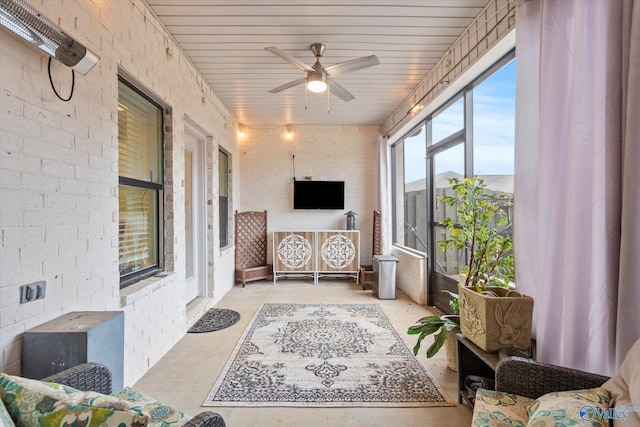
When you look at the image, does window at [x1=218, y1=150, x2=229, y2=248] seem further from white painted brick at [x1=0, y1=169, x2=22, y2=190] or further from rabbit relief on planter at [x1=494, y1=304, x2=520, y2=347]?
rabbit relief on planter at [x1=494, y1=304, x2=520, y2=347]

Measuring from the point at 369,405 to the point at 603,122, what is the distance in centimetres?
187

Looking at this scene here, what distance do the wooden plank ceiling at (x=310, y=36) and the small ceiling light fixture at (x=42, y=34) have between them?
116cm

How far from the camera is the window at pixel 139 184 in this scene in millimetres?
2248

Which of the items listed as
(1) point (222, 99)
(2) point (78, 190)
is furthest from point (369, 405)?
(1) point (222, 99)

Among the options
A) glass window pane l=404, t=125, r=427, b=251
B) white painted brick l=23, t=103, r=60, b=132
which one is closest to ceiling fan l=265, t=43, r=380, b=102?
white painted brick l=23, t=103, r=60, b=132

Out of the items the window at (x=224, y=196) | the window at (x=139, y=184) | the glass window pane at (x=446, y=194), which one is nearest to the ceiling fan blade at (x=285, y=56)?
the window at (x=139, y=184)

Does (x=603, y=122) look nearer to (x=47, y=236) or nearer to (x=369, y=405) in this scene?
(x=369, y=405)

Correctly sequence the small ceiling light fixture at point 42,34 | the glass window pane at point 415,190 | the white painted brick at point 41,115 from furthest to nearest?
the glass window pane at point 415,190 < the white painted brick at point 41,115 < the small ceiling light fixture at point 42,34

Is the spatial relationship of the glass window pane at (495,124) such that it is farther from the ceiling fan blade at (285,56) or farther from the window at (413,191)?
the ceiling fan blade at (285,56)

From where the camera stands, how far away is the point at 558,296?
1.48m

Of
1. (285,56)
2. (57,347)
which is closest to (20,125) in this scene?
(57,347)

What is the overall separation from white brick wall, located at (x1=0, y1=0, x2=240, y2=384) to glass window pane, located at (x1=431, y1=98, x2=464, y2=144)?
9.26 ft

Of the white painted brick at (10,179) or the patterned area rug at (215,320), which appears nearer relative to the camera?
the white painted brick at (10,179)

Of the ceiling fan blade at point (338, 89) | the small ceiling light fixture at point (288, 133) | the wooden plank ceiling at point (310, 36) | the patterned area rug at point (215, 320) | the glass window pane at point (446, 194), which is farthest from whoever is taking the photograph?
the small ceiling light fixture at point (288, 133)
